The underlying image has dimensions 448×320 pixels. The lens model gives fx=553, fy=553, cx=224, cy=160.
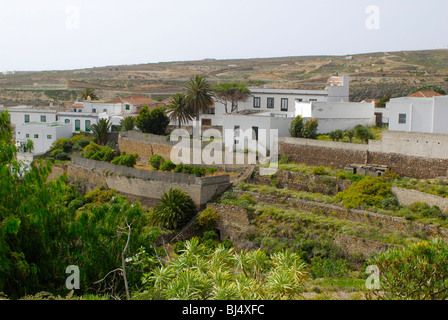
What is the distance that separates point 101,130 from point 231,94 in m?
9.61

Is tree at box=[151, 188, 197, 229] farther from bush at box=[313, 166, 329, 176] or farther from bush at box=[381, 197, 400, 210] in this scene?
bush at box=[381, 197, 400, 210]

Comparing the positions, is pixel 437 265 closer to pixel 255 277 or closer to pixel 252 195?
pixel 255 277

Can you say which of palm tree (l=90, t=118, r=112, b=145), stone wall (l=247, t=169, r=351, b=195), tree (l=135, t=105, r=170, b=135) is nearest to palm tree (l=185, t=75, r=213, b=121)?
tree (l=135, t=105, r=170, b=135)

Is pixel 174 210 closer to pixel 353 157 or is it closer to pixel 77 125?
pixel 353 157

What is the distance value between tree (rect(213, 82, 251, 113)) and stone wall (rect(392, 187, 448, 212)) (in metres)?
16.3

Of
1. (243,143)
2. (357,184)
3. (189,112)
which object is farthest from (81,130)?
(357,184)

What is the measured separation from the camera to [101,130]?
3869 cm

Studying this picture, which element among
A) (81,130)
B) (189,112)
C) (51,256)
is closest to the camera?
(51,256)

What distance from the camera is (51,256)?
12695 millimetres

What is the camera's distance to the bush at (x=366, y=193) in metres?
21.9

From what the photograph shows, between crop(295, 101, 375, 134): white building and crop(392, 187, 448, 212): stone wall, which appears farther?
crop(295, 101, 375, 134): white building

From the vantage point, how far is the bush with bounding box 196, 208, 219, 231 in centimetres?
2445

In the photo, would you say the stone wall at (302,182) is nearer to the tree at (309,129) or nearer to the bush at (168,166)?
the tree at (309,129)
